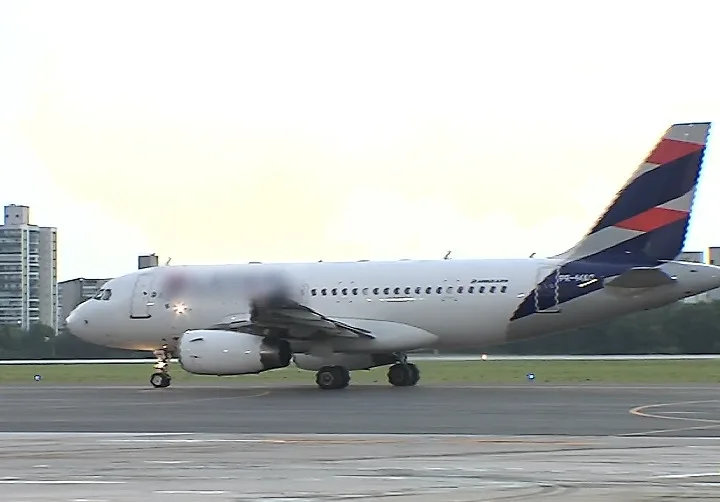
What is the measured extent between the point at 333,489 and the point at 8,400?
2131 centimetres

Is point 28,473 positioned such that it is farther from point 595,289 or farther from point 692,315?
point 692,315

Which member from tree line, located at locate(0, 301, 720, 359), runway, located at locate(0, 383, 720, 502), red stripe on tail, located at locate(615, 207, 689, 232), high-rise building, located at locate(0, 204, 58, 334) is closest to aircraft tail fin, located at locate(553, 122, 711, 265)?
red stripe on tail, located at locate(615, 207, 689, 232)

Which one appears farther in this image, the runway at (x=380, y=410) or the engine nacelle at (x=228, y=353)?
the engine nacelle at (x=228, y=353)

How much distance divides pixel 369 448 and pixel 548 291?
60.8 ft

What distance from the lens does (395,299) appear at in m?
37.7

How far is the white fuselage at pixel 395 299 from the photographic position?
3541 cm

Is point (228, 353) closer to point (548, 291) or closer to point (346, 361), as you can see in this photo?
point (346, 361)

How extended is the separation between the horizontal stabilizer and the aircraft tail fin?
142cm

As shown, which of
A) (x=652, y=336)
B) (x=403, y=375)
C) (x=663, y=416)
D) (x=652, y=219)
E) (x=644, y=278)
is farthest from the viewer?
(x=652, y=336)

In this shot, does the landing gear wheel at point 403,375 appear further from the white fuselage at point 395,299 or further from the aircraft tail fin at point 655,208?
the aircraft tail fin at point 655,208

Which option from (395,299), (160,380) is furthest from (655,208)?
(160,380)

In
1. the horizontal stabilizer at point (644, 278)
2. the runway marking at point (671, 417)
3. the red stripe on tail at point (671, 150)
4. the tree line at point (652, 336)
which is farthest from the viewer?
the tree line at point (652, 336)

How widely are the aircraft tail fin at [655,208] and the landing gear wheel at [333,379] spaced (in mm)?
6826

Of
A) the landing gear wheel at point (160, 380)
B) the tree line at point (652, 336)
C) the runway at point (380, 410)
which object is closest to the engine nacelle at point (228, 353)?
the runway at point (380, 410)
